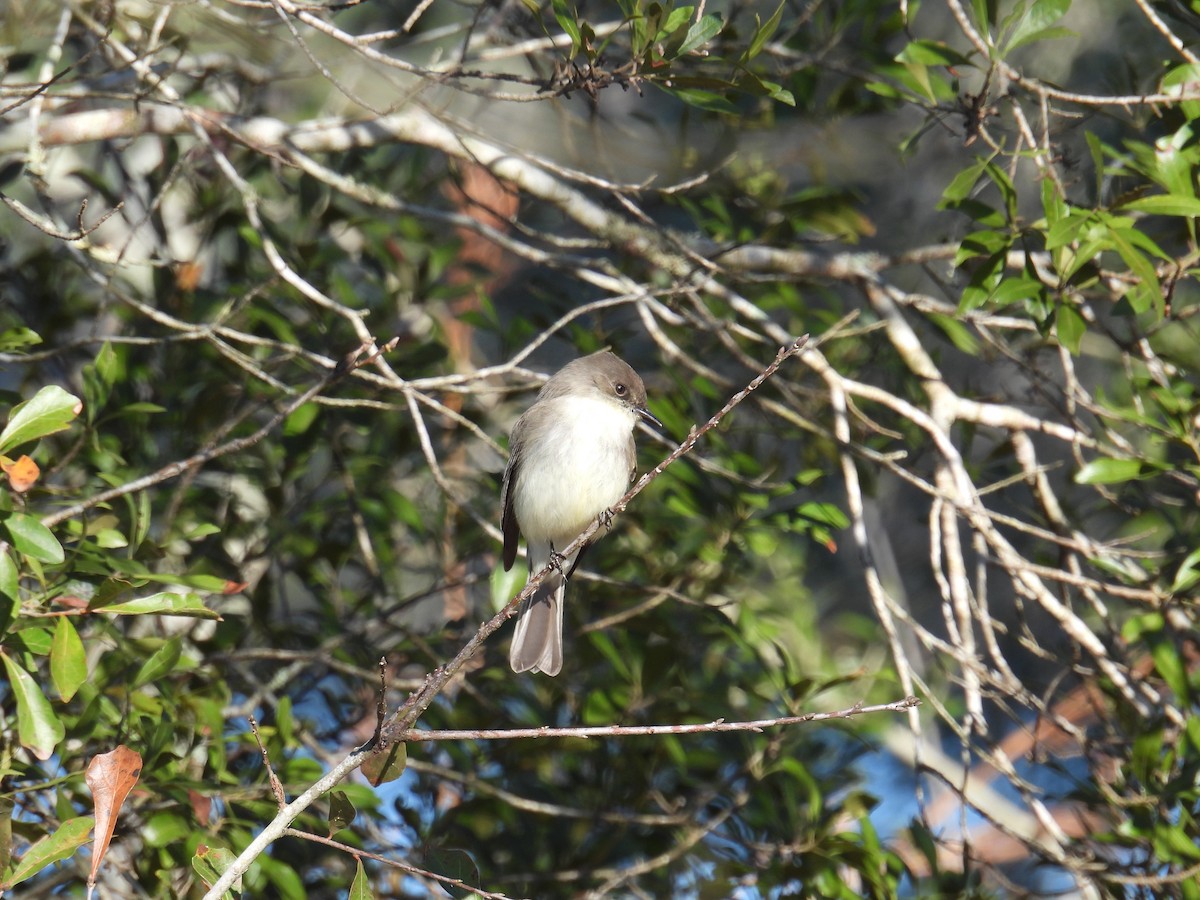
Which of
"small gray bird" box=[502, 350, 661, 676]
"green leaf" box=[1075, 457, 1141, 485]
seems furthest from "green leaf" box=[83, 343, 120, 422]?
"green leaf" box=[1075, 457, 1141, 485]

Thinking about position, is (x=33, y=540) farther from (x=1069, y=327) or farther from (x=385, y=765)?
(x=1069, y=327)

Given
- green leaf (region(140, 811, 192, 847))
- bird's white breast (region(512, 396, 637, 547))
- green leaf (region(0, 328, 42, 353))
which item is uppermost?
green leaf (region(0, 328, 42, 353))

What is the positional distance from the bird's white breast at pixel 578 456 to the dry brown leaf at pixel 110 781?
232cm

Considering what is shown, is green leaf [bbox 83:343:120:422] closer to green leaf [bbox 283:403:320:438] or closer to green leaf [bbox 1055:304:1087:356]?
green leaf [bbox 283:403:320:438]

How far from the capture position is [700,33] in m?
3.37

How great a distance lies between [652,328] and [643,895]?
2.08 m

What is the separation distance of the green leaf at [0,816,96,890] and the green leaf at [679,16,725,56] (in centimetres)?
237

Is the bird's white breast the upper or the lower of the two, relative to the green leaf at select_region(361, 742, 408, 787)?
lower

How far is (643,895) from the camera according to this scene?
4.59 metres

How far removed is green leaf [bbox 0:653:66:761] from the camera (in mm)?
2838

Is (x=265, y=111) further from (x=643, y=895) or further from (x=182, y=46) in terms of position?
(x=643, y=895)

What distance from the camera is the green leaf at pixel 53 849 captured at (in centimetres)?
248

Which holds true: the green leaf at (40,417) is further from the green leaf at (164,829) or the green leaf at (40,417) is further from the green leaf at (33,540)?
the green leaf at (164,829)

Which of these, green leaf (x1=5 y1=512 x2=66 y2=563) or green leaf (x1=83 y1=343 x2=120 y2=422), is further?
green leaf (x1=83 y1=343 x2=120 y2=422)
